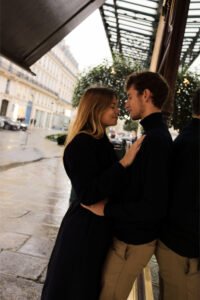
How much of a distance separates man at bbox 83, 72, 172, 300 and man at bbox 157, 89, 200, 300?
0.05m

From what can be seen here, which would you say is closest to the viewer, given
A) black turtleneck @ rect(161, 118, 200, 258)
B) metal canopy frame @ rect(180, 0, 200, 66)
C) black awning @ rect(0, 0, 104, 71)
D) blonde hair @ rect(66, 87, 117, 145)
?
black turtleneck @ rect(161, 118, 200, 258)

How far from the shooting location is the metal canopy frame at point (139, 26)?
6326 mm

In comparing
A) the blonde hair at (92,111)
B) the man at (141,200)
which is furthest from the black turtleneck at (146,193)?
the blonde hair at (92,111)

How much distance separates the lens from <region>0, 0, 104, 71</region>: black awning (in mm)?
3100

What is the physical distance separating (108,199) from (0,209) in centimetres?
392

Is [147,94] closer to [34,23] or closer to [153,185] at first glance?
[153,185]

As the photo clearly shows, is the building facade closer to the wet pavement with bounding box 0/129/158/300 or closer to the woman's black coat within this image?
the wet pavement with bounding box 0/129/158/300

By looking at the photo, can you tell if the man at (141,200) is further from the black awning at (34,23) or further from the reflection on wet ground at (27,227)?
the black awning at (34,23)

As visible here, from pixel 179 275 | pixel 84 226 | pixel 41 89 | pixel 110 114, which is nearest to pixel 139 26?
pixel 110 114

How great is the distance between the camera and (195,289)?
136 cm

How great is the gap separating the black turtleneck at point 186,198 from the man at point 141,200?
2.0 inches

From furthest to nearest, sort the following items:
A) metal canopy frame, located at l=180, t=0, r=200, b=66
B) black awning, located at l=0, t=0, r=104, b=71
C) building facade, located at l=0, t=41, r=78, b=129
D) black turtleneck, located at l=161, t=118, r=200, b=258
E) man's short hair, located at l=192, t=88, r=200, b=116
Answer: building facade, located at l=0, t=41, r=78, b=129 < metal canopy frame, located at l=180, t=0, r=200, b=66 < black awning, located at l=0, t=0, r=104, b=71 < man's short hair, located at l=192, t=88, r=200, b=116 < black turtleneck, located at l=161, t=118, r=200, b=258

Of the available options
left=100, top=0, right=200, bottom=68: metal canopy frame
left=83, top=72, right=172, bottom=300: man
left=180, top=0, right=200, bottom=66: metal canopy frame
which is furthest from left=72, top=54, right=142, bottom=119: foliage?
left=83, top=72, right=172, bottom=300: man

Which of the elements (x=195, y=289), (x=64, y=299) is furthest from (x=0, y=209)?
(x=195, y=289)
